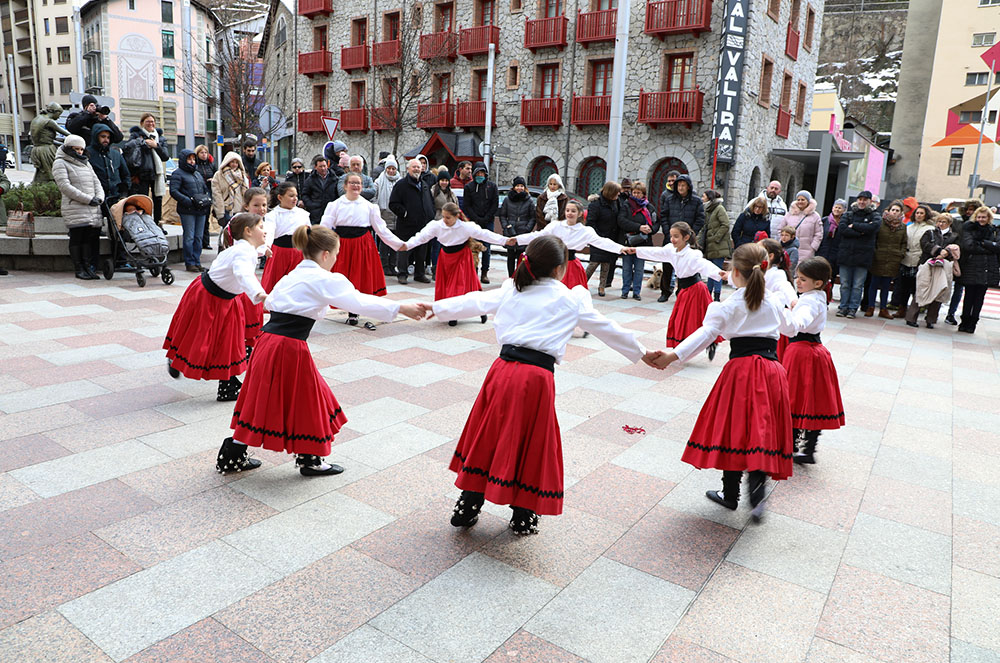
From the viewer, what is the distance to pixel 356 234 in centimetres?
910

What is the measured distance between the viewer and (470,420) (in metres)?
3.73

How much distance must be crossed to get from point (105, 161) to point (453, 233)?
647 cm

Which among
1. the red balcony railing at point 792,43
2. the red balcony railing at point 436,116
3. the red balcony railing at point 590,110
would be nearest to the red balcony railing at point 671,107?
the red balcony railing at point 590,110

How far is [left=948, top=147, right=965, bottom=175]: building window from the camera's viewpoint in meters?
45.3

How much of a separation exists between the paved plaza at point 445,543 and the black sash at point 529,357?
97cm

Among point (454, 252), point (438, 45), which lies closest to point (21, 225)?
point (454, 252)

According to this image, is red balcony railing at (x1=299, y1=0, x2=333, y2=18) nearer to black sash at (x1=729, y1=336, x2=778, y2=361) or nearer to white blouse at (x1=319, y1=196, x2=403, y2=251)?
white blouse at (x1=319, y1=196, x2=403, y2=251)

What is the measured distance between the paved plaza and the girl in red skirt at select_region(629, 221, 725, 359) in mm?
1607

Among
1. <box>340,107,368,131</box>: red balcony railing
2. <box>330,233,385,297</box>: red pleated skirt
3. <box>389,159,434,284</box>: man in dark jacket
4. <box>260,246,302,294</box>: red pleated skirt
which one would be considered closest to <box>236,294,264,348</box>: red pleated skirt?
<box>260,246,302,294</box>: red pleated skirt

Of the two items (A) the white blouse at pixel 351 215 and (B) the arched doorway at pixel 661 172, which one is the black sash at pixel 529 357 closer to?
(A) the white blouse at pixel 351 215

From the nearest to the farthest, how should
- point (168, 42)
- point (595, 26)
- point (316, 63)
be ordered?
point (595, 26) → point (316, 63) → point (168, 42)

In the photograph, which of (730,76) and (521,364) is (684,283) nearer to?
(521,364)

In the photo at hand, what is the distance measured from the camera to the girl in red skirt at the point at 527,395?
3.56 metres

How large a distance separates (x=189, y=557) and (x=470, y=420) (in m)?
1.50
